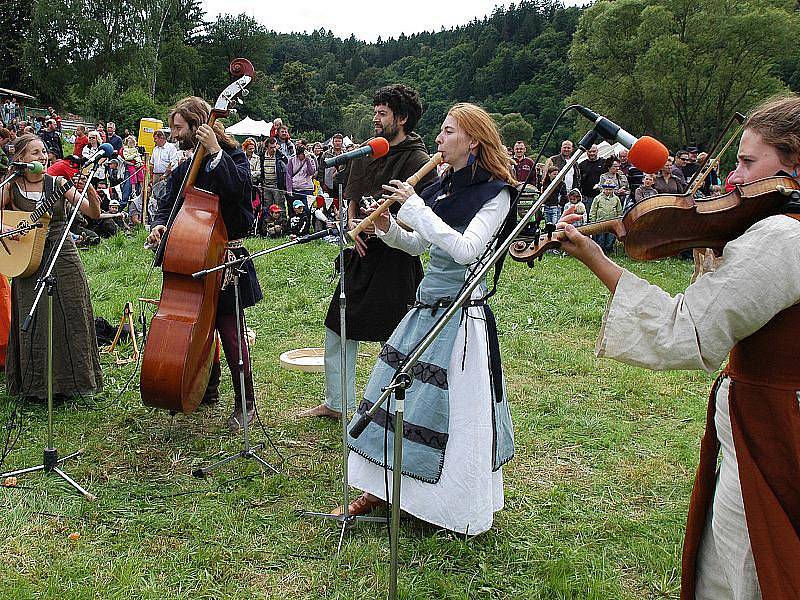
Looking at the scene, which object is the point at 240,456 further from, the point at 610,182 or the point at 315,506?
the point at 610,182

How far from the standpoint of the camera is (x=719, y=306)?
177cm

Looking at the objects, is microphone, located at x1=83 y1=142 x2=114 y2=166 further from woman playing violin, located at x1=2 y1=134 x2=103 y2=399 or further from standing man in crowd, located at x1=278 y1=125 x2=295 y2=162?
standing man in crowd, located at x1=278 y1=125 x2=295 y2=162

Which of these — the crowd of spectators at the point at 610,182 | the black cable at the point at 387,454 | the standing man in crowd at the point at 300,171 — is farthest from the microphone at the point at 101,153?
the standing man in crowd at the point at 300,171

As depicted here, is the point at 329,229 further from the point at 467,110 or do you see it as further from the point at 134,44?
the point at 134,44

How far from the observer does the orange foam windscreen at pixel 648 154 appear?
1.87 metres

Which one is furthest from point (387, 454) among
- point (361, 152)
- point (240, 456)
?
point (361, 152)

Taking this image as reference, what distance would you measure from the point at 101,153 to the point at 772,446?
322 centimetres

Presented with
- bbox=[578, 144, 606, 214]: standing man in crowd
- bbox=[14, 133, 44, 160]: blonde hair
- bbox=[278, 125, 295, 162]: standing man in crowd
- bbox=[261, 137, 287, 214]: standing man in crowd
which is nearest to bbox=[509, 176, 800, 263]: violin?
bbox=[14, 133, 44, 160]: blonde hair

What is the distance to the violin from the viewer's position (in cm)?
179

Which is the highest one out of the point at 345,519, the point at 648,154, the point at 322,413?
the point at 648,154

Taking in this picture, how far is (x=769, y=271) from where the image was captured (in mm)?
1733

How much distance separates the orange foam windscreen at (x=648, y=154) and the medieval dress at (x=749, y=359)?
28cm

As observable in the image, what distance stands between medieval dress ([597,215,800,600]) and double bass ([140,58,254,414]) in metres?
2.61

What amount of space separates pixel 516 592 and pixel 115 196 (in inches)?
529
